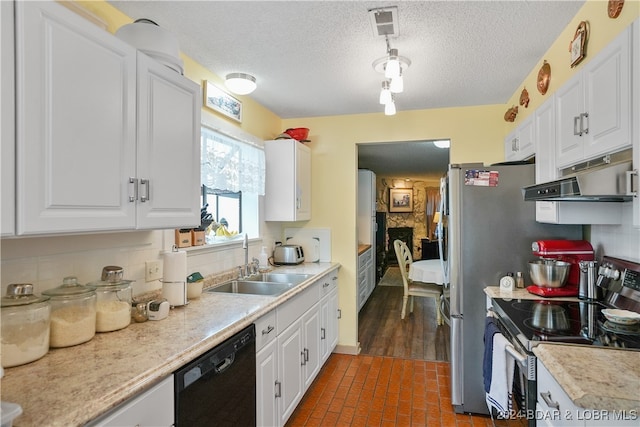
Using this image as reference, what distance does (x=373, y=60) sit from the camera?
2.36 m

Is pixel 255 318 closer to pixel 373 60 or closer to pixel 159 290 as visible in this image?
pixel 159 290

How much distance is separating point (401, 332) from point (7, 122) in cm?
409

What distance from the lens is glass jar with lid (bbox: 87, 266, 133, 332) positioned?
4.83 feet

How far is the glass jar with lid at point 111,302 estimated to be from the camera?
1.47 meters

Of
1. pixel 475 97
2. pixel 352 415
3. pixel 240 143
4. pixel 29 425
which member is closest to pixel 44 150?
pixel 29 425


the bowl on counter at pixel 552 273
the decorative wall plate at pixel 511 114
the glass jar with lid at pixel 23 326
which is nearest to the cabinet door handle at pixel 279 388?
Answer: the glass jar with lid at pixel 23 326

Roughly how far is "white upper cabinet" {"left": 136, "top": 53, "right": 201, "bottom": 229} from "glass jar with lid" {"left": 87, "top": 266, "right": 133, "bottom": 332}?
0.29 metres

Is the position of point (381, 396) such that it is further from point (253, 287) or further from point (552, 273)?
point (552, 273)

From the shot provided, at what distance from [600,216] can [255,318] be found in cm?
190

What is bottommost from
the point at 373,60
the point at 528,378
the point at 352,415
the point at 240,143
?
the point at 352,415

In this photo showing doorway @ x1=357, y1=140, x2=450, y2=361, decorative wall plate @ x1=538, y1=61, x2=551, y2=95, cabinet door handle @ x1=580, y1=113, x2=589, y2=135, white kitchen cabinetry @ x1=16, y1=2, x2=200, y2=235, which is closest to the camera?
white kitchen cabinetry @ x1=16, y1=2, x2=200, y2=235

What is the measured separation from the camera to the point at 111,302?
1542 millimetres

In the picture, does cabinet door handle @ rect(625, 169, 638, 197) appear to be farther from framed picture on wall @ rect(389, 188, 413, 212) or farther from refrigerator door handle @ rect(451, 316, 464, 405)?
framed picture on wall @ rect(389, 188, 413, 212)

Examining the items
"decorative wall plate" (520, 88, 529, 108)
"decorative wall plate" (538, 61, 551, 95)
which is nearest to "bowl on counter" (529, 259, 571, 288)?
"decorative wall plate" (538, 61, 551, 95)
